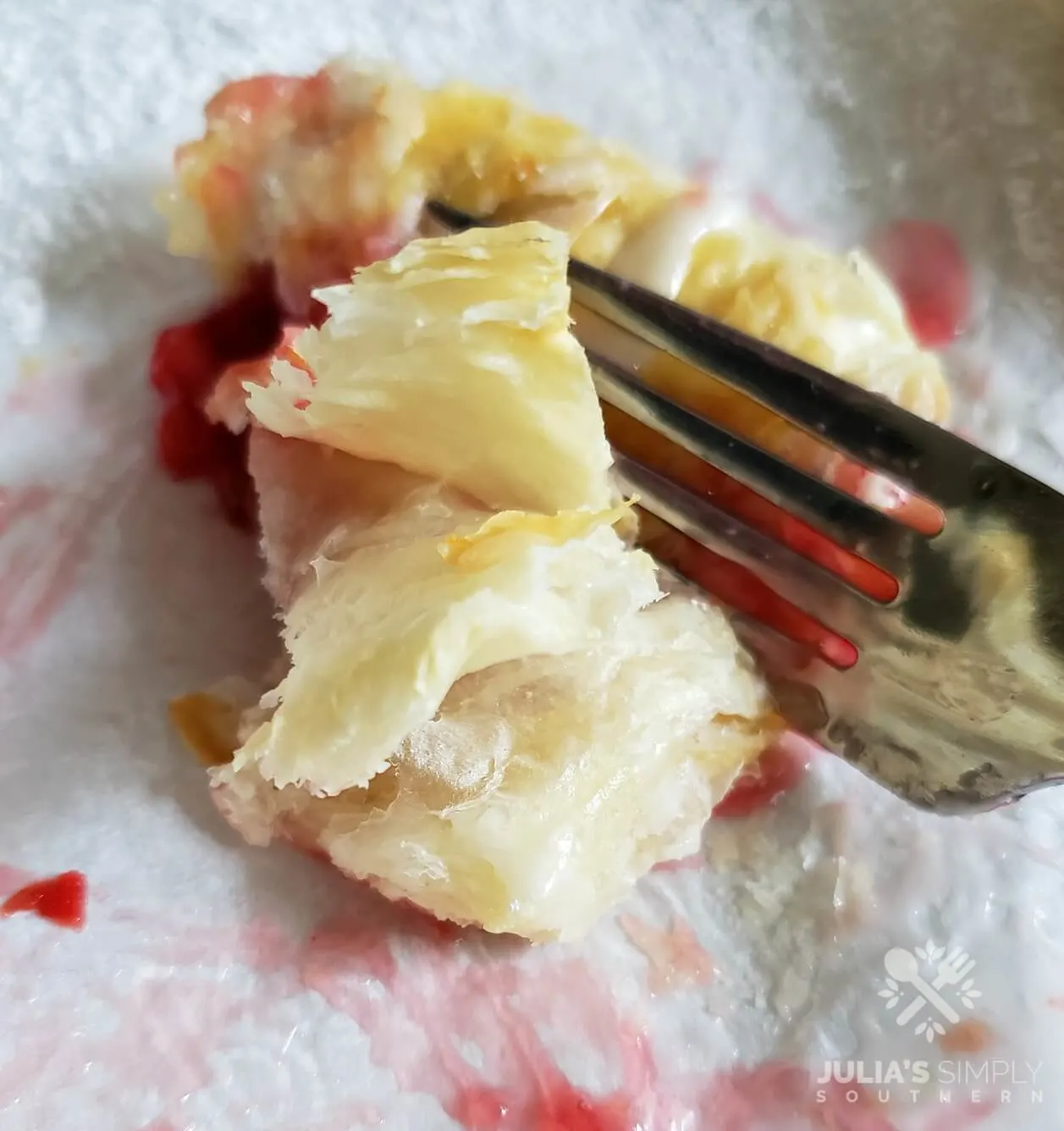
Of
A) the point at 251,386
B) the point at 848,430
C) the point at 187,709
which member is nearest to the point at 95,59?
the point at 251,386

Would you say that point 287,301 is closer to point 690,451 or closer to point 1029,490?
point 690,451

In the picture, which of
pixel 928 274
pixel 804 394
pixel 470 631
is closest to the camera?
pixel 470 631

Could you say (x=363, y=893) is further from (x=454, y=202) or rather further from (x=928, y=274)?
(x=928, y=274)

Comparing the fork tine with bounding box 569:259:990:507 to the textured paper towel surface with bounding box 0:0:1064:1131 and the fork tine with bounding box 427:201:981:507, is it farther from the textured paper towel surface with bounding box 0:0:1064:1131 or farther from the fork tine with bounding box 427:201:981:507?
the textured paper towel surface with bounding box 0:0:1064:1131

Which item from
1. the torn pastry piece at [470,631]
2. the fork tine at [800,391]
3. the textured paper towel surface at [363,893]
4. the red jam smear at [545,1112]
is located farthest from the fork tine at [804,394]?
the red jam smear at [545,1112]

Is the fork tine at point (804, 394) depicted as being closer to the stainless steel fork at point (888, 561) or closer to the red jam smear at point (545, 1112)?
the stainless steel fork at point (888, 561)

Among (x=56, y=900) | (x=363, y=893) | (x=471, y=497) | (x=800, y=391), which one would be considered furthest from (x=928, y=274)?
(x=56, y=900)

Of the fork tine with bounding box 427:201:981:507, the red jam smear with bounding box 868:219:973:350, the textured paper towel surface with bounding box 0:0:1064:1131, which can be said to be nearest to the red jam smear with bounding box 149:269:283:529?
the textured paper towel surface with bounding box 0:0:1064:1131
